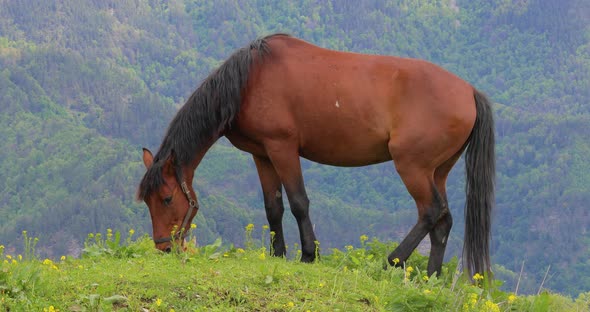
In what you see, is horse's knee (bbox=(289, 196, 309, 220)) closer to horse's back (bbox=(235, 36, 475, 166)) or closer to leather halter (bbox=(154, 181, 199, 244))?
horse's back (bbox=(235, 36, 475, 166))

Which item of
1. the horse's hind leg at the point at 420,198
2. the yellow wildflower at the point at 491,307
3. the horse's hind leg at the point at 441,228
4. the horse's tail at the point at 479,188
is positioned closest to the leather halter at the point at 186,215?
the horse's hind leg at the point at 420,198

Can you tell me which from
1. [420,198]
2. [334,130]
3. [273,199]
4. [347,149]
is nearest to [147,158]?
[273,199]

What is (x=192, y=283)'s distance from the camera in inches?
300

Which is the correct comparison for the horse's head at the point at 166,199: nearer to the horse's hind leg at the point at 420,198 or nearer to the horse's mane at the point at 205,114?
the horse's mane at the point at 205,114

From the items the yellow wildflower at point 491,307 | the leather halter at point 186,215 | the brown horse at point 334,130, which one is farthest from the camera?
the leather halter at point 186,215

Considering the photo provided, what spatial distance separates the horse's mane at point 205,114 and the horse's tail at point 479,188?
2441 mm

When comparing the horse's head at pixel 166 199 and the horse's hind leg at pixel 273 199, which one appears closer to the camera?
the horse's head at pixel 166 199

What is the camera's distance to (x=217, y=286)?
7586mm

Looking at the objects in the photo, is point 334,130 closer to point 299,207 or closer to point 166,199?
point 299,207

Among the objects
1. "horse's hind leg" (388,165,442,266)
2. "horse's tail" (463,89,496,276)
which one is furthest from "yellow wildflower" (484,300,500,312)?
"horse's tail" (463,89,496,276)

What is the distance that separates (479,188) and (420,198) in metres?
0.84

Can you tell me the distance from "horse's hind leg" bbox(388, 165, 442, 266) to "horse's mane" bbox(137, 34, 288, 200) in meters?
1.88

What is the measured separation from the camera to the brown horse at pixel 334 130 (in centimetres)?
1006

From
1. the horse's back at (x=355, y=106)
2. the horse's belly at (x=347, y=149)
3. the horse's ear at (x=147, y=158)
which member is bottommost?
the horse's ear at (x=147, y=158)
